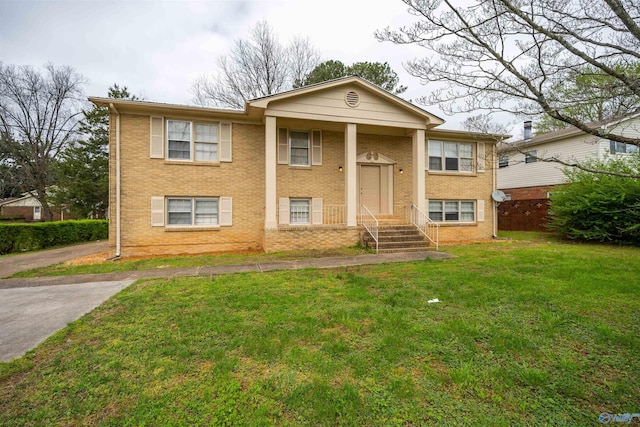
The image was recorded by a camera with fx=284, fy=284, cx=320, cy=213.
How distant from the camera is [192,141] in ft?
34.0

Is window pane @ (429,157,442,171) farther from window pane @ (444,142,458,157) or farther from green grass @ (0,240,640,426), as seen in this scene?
green grass @ (0,240,640,426)

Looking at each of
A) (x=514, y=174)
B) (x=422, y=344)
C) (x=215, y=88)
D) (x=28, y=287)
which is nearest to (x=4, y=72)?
(x=215, y=88)

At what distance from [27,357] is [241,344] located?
214 cm

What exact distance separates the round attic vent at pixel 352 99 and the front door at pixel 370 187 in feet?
8.72

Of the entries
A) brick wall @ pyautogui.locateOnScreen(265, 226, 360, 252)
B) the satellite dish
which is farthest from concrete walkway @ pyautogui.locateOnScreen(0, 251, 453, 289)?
the satellite dish

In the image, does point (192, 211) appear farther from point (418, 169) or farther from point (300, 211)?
point (418, 169)

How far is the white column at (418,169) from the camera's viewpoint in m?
11.4

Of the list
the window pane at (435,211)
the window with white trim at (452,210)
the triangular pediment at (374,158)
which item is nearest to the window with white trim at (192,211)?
the triangular pediment at (374,158)

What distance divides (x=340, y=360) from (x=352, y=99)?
9.78 metres

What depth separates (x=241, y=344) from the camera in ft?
10.0

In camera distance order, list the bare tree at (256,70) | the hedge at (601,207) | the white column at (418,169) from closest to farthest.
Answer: the hedge at (601,207), the white column at (418,169), the bare tree at (256,70)

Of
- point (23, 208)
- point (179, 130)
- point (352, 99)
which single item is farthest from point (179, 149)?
point (23, 208)

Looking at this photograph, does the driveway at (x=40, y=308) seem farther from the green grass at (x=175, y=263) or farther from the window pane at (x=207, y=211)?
the window pane at (x=207, y=211)

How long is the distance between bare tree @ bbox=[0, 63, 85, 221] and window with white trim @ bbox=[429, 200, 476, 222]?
27.9 m
